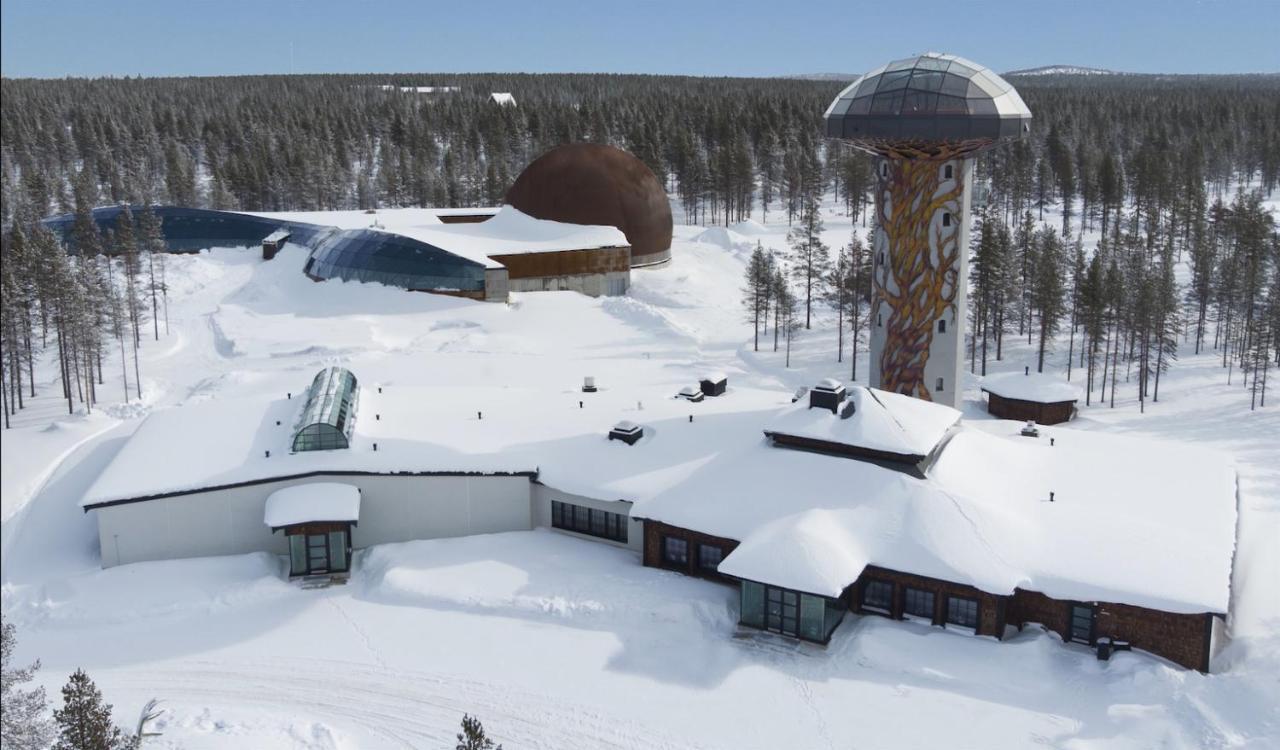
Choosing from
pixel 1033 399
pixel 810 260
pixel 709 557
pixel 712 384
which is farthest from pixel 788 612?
pixel 810 260

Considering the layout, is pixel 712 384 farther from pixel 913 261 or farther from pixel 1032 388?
pixel 1032 388

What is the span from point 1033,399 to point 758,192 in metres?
83.1

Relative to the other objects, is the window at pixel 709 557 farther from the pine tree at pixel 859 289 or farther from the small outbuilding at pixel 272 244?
the small outbuilding at pixel 272 244

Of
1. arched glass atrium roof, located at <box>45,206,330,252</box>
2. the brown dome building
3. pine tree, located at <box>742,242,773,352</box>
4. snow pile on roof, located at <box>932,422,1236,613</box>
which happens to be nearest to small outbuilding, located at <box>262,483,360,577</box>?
snow pile on roof, located at <box>932,422,1236,613</box>

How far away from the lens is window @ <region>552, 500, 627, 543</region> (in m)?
33.1

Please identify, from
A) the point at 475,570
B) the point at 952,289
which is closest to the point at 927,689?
the point at 475,570

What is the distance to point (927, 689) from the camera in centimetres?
2495

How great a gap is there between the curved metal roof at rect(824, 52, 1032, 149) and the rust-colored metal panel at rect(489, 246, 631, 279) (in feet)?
122

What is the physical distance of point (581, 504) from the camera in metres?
33.4

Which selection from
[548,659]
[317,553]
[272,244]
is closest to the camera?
[548,659]

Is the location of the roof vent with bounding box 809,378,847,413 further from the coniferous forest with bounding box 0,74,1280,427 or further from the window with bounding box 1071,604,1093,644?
the coniferous forest with bounding box 0,74,1280,427

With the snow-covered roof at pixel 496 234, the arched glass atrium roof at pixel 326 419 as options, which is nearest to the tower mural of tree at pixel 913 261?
the arched glass atrium roof at pixel 326 419

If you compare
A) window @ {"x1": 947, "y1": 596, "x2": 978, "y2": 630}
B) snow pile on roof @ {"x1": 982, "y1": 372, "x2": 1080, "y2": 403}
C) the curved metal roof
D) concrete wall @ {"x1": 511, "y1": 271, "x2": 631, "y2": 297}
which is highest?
the curved metal roof

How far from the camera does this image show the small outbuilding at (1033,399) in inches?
2008
